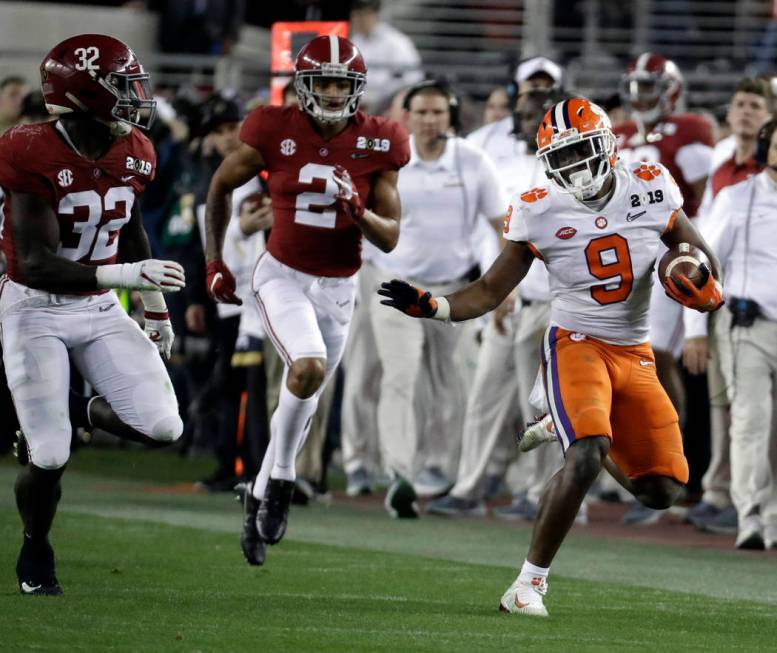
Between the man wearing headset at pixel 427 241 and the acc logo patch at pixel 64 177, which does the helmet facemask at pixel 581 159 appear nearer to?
the acc logo patch at pixel 64 177

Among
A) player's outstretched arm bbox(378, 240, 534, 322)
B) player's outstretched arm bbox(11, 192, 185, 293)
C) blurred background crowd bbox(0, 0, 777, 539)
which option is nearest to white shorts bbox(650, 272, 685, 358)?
blurred background crowd bbox(0, 0, 777, 539)

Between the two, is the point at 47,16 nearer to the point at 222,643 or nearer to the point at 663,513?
the point at 663,513

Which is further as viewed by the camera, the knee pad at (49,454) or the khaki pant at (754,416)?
the khaki pant at (754,416)

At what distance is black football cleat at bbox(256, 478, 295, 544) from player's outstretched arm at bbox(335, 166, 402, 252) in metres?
1.09

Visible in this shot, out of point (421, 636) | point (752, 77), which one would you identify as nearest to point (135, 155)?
point (421, 636)

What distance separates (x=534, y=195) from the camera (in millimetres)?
6648

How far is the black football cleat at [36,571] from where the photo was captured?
6469mm

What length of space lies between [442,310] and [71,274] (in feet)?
4.37

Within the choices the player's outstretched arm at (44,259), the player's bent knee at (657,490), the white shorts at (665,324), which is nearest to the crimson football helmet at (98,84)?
the player's outstretched arm at (44,259)

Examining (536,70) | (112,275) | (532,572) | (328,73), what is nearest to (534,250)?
(532,572)

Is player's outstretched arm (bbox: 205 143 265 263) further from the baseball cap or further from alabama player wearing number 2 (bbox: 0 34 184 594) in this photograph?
the baseball cap

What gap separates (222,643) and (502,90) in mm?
6698

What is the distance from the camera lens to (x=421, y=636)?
575 centimetres

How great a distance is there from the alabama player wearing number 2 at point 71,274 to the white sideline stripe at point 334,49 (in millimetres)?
1098
